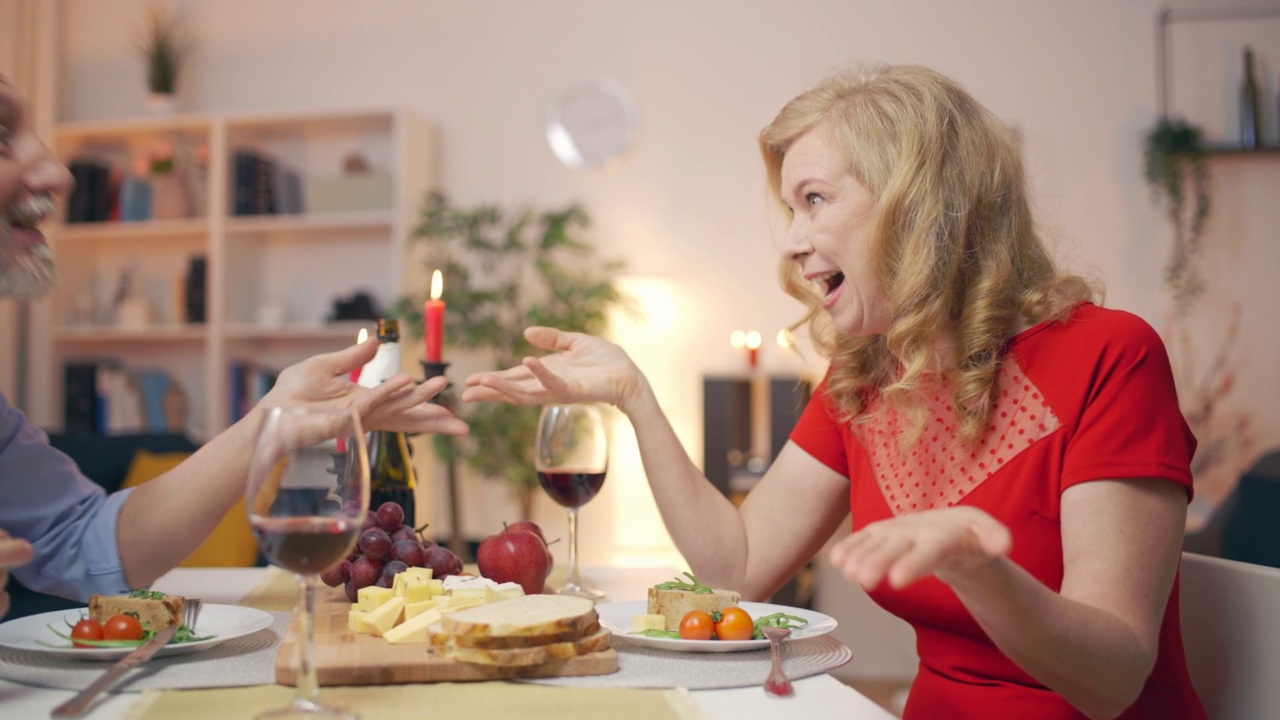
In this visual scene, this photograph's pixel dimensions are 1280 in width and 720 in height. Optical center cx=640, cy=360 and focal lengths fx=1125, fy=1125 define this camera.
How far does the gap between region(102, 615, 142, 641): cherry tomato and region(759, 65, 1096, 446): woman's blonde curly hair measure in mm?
912

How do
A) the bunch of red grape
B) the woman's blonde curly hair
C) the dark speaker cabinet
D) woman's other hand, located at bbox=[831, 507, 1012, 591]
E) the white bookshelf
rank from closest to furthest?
woman's other hand, located at bbox=[831, 507, 1012, 591] → the bunch of red grape → the woman's blonde curly hair → the dark speaker cabinet → the white bookshelf

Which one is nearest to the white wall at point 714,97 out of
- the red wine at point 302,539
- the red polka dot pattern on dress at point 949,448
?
the red polka dot pattern on dress at point 949,448

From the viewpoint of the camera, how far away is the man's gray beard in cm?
144

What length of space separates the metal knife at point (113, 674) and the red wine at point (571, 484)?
0.55m

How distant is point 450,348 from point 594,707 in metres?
3.68

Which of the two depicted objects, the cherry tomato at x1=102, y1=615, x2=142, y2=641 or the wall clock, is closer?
the cherry tomato at x1=102, y1=615, x2=142, y2=641

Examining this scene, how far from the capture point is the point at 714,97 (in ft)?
15.6

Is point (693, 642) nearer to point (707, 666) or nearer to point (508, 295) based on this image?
point (707, 666)

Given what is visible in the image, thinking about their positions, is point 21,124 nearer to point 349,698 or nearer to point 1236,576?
point 349,698

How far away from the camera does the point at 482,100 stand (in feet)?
16.1

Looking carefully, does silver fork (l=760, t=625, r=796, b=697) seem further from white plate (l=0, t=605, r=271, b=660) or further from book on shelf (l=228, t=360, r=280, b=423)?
book on shelf (l=228, t=360, r=280, b=423)

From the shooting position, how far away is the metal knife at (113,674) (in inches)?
33.3

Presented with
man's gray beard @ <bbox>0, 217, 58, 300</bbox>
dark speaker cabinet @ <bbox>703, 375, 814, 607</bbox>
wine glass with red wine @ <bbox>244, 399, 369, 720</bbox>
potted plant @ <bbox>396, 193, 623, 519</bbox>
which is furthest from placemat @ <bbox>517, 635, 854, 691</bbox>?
potted plant @ <bbox>396, 193, 623, 519</bbox>

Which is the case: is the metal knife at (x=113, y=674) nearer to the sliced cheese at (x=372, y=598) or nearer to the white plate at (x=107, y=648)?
the white plate at (x=107, y=648)
